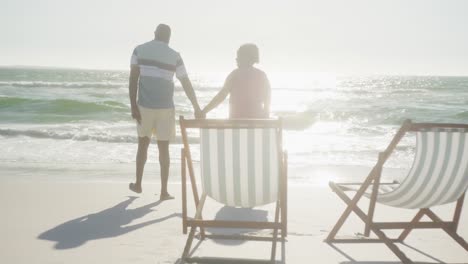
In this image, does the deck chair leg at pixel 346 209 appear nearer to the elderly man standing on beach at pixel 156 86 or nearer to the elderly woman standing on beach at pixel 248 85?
the elderly woman standing on beach at pixel 248 85

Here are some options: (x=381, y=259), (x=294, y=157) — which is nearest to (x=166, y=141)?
(x=381, y=259)

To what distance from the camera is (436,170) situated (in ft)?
11.7

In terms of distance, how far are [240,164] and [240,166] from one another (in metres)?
0.01

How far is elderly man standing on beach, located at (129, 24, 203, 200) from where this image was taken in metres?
5.51

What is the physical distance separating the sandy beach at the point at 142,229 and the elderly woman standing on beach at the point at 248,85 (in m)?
1.04

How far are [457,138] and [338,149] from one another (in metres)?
9.46

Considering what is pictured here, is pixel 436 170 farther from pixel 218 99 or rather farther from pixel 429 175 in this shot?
pixel 218 99

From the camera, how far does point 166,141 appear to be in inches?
228

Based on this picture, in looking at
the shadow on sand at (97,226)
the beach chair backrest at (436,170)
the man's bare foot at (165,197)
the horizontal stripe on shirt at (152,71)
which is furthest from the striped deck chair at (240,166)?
the man's bare foot at (165,197)

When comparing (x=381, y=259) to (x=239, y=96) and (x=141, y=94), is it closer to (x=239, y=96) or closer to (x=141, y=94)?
(x=239, y=96)

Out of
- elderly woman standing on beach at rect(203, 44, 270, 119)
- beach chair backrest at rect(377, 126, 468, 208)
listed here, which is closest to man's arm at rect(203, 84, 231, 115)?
elderly woman standing on beach at rect(203, 44, 270, 119)

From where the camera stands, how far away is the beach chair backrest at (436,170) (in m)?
3.47

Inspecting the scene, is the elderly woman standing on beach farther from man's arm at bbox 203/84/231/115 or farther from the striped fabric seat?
the striped fabric seat

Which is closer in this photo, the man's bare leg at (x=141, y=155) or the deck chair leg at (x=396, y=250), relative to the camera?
the deck chair leg at (x=396, y=250)
